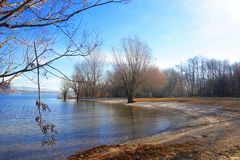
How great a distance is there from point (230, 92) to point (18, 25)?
178 feet

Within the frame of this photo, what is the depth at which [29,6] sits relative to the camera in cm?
306

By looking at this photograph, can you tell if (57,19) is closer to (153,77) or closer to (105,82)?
(153,77)

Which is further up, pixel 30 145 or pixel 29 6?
pixel 29 6

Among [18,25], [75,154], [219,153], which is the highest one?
[18,25]

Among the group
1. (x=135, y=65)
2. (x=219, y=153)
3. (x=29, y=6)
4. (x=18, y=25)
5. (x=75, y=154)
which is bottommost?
(x=75, y=154)

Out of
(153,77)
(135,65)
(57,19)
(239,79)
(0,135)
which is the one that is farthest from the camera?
(153,77)

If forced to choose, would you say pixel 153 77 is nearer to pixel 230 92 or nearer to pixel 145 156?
pixel 230 92

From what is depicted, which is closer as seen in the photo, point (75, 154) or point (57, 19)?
point (57, 19)

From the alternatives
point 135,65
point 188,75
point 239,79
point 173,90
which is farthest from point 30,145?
point 188,75

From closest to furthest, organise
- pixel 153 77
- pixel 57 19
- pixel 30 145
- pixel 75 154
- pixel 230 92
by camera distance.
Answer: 1. pixel 57 19
2. pixel 75 154
3. pixel 30 145
4. pixel 230 92
5. pixel 153 77

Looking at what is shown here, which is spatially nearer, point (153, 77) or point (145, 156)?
point (145, 156)

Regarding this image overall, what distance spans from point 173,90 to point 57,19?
72.6 m

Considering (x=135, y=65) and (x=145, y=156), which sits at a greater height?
(x=135, y=65)

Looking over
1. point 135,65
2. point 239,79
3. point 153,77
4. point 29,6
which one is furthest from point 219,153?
point 153,77
